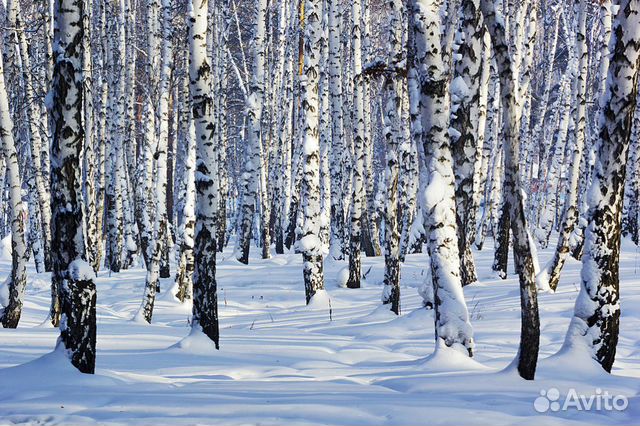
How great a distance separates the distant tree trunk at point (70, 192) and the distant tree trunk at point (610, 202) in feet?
13.9

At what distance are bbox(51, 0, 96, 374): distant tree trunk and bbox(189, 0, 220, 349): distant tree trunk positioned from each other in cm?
194

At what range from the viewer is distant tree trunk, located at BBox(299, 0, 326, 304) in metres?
11.8

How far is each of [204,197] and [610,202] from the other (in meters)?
4.19

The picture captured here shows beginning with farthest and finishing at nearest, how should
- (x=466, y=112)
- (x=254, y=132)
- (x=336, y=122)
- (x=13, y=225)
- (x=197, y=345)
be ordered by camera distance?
(x=254, y=132) → (x=336, y=122) → (x=466, y=112) → (x=13, y=225) → (x=197, y=345)

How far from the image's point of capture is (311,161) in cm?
1181

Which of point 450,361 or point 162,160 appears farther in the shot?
point 162,160

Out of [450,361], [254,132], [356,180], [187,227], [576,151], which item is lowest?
[450,361]

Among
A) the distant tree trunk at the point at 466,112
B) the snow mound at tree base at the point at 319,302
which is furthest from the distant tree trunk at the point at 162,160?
the distant tree trunk at the point at 466,112

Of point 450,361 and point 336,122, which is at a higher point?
point 336,122

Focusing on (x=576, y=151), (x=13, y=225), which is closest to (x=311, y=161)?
(x=576, y=151)

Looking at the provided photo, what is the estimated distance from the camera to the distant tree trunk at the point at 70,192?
536 cm

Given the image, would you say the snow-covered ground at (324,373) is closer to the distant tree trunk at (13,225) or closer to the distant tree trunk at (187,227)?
the distant tree trunk at (13,225)

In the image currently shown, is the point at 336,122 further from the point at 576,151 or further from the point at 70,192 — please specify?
the point at 70,192

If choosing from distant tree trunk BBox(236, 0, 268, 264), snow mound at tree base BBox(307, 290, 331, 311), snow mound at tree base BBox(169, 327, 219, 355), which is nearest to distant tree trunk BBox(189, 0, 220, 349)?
snow mound at tree base BBox(169, 327, 219, 355)
